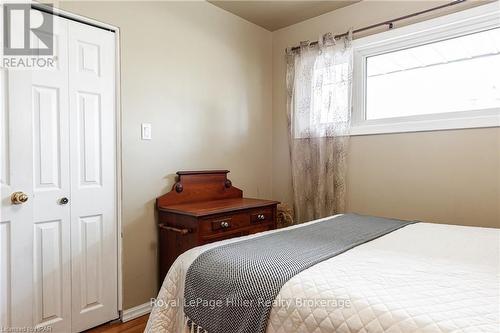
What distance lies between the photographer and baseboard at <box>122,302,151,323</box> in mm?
2227

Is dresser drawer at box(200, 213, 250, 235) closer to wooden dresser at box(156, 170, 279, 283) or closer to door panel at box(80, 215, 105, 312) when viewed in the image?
wooden dresser at box(156, 170, 279, 283)

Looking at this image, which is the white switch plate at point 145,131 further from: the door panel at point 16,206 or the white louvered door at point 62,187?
the door panel at point 16,206

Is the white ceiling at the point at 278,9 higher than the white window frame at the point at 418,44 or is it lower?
higher

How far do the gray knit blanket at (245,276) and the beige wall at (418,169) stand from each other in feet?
4.01

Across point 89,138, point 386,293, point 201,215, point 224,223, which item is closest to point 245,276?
point 386,293

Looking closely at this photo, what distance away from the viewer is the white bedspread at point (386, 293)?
0.80 metres

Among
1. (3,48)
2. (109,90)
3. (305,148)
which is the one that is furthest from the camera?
(305,148)

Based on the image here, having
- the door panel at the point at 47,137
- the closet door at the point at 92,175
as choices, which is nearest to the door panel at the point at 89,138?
the closet door at the point at 92,175

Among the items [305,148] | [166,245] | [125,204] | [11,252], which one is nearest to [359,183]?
[305,148]

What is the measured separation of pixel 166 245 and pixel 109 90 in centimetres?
116

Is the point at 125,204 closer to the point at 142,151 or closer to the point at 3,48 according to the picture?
the point at 142,151

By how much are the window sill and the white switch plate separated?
1.68 metres

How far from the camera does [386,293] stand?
0.90 m

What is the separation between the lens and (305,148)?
118 inches
